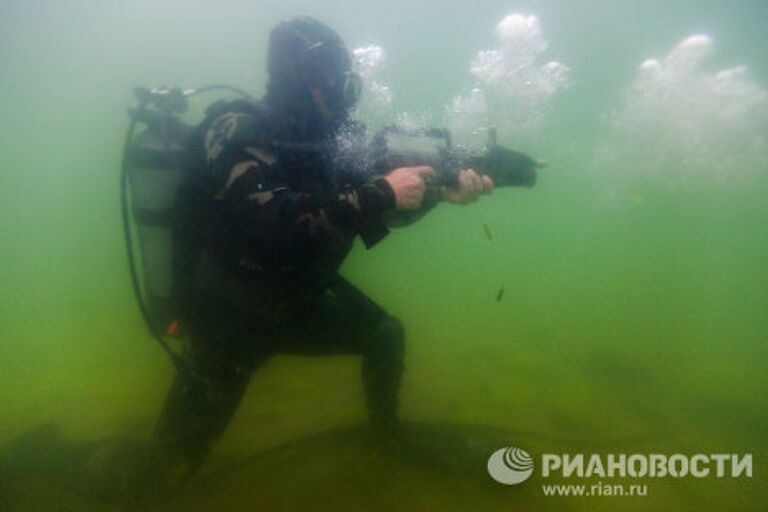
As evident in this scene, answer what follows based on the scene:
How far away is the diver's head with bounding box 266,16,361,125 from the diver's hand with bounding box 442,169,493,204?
735 millimetres

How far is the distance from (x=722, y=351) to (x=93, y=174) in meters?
41.1

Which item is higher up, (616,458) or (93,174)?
(93,174)

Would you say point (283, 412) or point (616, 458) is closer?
point (616, 458)

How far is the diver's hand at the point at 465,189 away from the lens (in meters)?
2.93

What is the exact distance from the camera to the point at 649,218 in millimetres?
61438

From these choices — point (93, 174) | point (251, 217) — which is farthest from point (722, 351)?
point (93, 174)

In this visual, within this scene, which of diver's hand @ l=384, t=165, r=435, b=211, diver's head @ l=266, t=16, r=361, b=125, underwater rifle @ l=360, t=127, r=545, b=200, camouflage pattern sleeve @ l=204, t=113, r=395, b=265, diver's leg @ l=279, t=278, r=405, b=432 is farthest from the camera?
diver's leg @ l=279, t=278, r=405, b=432

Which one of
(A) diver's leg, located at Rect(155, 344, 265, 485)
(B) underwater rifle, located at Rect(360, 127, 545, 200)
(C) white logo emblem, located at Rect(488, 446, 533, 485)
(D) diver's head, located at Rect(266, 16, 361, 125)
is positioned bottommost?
(C) white logo emblem, located at Rect(488, 446, 533, 485)

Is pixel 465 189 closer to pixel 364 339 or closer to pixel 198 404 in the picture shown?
pixel 364 339

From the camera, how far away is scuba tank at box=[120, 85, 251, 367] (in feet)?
9.30

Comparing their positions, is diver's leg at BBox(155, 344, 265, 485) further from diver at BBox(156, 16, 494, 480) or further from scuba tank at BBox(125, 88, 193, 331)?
scuba tank at BBox(125, 88, 193, 331)

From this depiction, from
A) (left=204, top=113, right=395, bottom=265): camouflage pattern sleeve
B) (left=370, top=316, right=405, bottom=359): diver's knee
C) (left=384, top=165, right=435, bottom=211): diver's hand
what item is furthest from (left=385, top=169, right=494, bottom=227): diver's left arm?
(left=370, top=316, right=405, bottom=359): diver's knee

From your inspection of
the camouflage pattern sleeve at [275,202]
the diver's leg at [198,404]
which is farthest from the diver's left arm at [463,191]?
the diver's leg at [198,404]

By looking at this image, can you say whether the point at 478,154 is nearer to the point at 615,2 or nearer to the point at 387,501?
the point at 387,501
